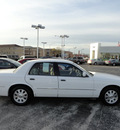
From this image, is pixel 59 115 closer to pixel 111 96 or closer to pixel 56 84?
pixel 56 84

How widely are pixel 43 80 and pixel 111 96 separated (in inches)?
92.4

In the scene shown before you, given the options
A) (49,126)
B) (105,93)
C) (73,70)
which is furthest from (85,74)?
(49,126)

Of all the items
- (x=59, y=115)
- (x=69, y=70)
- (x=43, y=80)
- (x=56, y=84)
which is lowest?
(x=59, y=115)

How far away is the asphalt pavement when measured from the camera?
8.63 ft

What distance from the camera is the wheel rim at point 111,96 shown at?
3681mm

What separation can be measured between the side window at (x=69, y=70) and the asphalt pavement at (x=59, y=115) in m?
1.08

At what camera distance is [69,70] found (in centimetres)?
371

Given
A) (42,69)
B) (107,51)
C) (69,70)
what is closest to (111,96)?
(69,70)

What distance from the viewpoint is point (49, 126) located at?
8.61 ft

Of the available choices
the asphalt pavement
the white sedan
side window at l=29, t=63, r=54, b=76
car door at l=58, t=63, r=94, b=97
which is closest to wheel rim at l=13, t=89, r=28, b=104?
the white sedan

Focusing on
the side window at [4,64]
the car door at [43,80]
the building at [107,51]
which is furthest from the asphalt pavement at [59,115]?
the building at [107,51]

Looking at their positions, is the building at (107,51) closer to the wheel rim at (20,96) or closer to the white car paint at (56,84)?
the white car paint at (56,84)

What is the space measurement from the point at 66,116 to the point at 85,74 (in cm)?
139

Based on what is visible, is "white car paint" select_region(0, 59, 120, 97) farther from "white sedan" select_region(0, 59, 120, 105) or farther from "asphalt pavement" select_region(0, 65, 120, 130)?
"asphalt pavement" select_region(0, 65, 120, 130)
